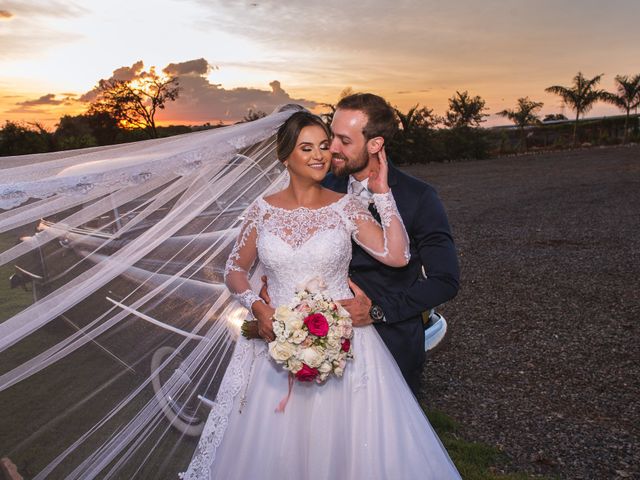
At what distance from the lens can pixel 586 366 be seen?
552 centimetres

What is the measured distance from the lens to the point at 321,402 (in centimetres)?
282

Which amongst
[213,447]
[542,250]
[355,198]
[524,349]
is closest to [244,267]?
[355,198]

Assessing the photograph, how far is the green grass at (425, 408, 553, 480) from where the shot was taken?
149 inches

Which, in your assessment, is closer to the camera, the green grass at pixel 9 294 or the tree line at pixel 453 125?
the green grass at pixel 9 294

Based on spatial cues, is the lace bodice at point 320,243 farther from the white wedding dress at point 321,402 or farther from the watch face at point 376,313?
the watch face at point 376,313

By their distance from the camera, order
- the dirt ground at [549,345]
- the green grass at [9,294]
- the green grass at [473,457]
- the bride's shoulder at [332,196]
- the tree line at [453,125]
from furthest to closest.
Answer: the tree line at [453,125] < the dirt ground at [549,345] < the green grass at [473,457] < the bride's shoulder at [332,196] < the green grass at [9,294]

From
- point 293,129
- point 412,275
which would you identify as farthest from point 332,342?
point 293,129

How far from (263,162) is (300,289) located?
1215 millimetres

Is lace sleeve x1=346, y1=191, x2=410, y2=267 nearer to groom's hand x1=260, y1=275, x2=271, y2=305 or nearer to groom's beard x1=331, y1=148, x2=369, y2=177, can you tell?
groom's beard x1=331, y1=148, x2=369, y2=177

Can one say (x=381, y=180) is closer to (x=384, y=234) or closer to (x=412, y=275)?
(x=384, y=234)

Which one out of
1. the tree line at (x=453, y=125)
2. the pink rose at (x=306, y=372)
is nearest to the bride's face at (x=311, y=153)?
the pink rose at (x=306, y=372)

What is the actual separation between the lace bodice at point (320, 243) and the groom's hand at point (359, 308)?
12 cm

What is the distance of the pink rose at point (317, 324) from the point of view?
247 cm

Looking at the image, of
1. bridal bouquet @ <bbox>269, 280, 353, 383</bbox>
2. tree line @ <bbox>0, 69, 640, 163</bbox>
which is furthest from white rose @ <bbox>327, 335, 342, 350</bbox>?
tree line @ <bbox>0, 69, 640, 163</bbox>
